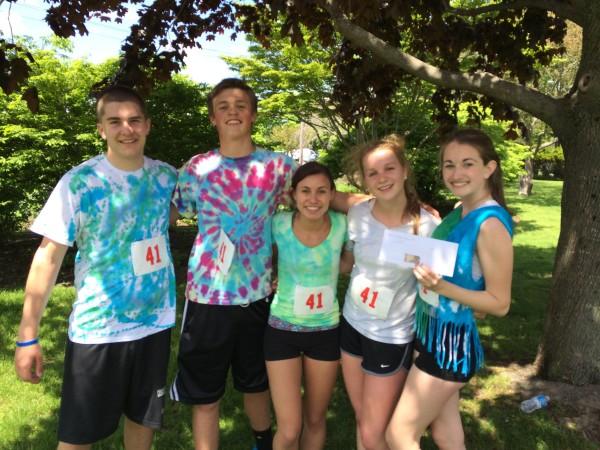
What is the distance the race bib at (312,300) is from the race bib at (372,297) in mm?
150

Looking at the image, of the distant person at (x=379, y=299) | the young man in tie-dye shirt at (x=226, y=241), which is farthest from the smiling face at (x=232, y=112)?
the distant person at (x=379, y=299)

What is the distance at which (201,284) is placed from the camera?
2406mm

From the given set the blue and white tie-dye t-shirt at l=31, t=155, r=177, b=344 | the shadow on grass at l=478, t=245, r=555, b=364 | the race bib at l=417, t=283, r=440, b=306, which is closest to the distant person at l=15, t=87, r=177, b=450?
the blue and white tie-dye t-shirt at l=31, t=155, r=177, b=344

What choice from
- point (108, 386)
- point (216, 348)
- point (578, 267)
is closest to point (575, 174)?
point (578, 267)

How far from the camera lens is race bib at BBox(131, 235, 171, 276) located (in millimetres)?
2207

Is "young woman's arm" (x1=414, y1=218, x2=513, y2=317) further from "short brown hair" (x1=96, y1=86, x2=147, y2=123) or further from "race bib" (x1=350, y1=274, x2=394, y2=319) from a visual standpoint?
"short brown hair" (x1=96, y1=86, x2=147, y2=123)

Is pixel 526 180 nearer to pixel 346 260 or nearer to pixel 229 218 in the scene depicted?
pixel 346 260

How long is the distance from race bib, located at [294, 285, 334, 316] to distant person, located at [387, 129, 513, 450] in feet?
1.52

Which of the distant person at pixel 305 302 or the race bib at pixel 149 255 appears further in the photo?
the distant person at pixel 305 302

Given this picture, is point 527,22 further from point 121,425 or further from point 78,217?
point 121,425

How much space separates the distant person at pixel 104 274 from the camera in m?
2.07

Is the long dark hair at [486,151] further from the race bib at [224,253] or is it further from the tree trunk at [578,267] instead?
the tree trunk at [578,267]

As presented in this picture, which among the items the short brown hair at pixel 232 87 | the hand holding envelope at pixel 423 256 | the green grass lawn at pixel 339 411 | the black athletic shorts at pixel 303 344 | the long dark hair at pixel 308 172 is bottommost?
the green grass lawn at pixel 339 411

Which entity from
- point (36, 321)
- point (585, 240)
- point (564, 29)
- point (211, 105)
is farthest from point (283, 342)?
point (564, 29)
